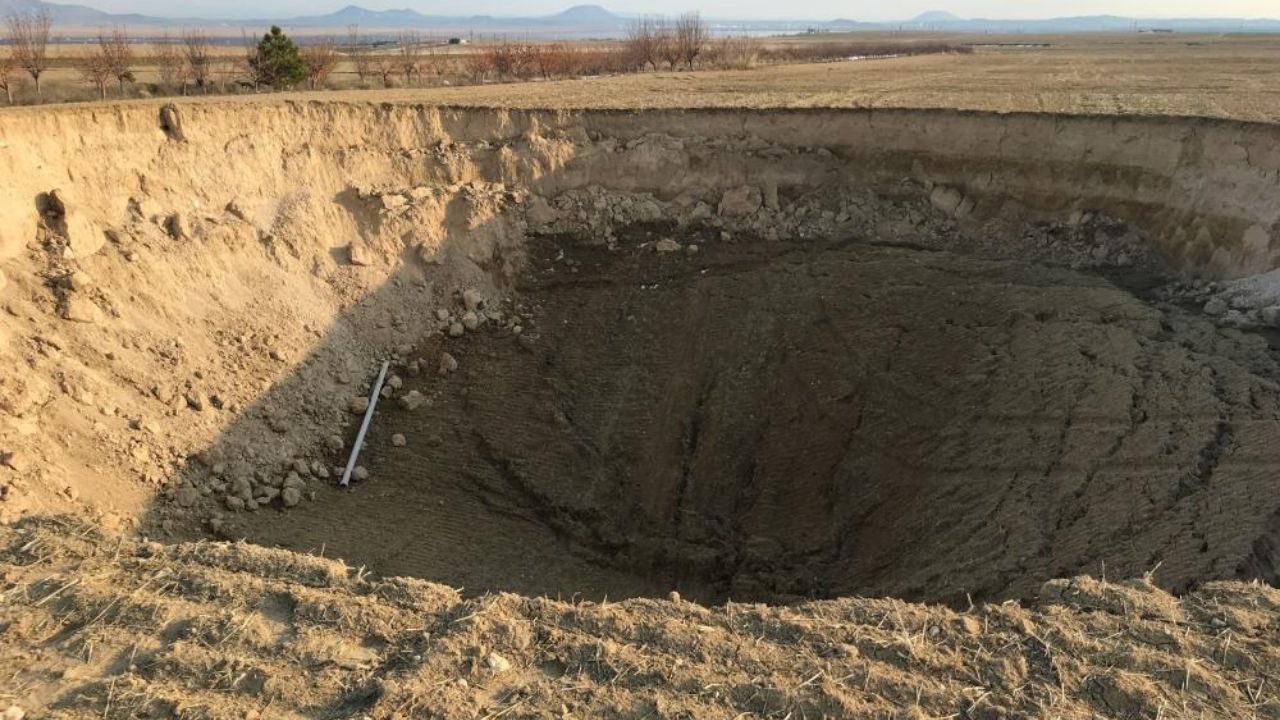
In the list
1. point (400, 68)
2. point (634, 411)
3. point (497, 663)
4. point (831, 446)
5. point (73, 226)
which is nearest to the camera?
point (497, 663)

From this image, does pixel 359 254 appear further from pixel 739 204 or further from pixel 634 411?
pixel 739 204

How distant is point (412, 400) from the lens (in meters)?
11.4

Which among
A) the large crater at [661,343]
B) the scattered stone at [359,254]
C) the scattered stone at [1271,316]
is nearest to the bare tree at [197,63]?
the large crater at [661,343]

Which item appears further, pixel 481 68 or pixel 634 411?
pixel 481 68

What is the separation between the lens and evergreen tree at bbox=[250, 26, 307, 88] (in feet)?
67.8

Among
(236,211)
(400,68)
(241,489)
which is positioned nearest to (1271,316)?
(241,489)

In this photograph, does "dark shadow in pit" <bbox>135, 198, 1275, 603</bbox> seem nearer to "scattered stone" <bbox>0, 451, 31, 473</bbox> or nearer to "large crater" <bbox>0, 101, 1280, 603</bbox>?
"large crater" <bbox>0, 101, 1280, 603</bbox>

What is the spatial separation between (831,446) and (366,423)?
6353 mm

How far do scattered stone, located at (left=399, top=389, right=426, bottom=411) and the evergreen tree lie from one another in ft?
46.1

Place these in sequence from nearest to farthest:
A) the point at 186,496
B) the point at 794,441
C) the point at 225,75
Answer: the point at 186,496 → the point at 794,441 → the point at 225,75

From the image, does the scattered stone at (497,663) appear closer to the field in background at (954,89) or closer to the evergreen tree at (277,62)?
the field in background at (954,89)

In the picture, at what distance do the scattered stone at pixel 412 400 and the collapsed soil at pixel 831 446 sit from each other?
105 millimetres

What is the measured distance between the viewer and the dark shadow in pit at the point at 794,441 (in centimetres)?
769

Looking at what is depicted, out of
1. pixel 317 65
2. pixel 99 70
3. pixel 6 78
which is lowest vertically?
pixel 6 78
